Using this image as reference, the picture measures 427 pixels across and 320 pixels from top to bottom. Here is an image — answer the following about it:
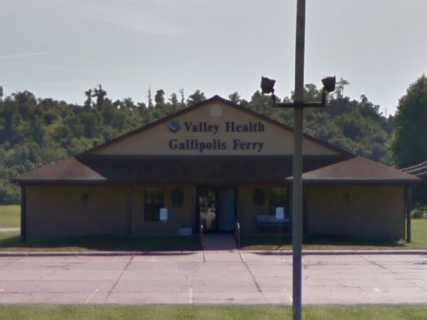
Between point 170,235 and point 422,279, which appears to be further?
point 170,235

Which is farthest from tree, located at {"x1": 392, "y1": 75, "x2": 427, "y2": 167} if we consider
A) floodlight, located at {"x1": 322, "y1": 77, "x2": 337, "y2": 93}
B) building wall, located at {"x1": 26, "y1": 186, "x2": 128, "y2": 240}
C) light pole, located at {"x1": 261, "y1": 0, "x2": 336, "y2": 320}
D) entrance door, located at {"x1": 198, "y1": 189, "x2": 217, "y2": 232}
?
light pole, located at {"x1": 261, "y1": 0, "x2": 336, "y2": 320}

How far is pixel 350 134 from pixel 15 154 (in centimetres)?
4588

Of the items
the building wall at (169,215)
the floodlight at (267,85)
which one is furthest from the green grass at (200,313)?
the building wall at (169,215)

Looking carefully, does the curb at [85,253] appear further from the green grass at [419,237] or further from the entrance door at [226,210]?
the green grass at [419,237]

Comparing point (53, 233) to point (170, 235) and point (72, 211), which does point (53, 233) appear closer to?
point (72, 211)

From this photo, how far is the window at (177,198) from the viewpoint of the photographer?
31750 millimetres

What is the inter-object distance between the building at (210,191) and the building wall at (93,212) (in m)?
0.04

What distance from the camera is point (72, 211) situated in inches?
1231

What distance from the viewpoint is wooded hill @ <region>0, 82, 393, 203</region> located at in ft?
303

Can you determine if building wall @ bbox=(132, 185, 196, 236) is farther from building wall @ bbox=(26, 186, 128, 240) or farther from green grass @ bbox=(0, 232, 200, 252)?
green grass @ bbox=(0, 232, 200, 252)

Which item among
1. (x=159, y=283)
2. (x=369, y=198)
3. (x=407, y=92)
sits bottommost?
(x=159, y=283)

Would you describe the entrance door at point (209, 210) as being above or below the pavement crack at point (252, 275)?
above

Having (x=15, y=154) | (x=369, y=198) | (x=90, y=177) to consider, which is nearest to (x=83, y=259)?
(x=90, y=177)

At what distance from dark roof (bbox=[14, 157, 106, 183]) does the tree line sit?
5262 centimetres
